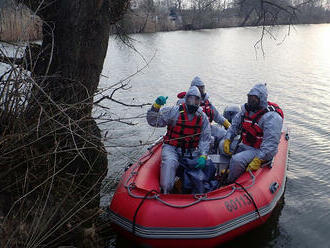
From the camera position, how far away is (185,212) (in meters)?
3.50

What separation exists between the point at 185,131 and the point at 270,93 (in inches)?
308

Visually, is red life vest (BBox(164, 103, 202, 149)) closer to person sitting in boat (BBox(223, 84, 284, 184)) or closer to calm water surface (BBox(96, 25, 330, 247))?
calm water surface (BBox(96, 25, 330, 247))

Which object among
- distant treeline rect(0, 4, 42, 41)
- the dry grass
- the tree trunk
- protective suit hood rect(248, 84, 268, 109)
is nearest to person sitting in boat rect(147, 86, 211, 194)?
protective suit hood rect(248, 84, 268, 109)

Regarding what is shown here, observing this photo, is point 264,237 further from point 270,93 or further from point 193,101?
point 270,93

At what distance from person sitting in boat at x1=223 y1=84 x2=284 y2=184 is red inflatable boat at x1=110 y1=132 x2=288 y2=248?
1.10 feet

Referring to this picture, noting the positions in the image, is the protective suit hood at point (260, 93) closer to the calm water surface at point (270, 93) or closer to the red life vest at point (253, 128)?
the red life vest at point (253, 128)

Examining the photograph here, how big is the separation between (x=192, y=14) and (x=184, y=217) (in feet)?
101

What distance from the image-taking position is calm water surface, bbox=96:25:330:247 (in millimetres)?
4836

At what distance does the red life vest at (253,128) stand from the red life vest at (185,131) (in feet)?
2.17

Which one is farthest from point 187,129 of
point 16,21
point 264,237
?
point 16,21

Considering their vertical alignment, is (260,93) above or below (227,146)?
above

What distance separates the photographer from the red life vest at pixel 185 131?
14.8ft

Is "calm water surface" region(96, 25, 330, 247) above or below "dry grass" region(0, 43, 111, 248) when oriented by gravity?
below

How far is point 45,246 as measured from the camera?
123 inches
